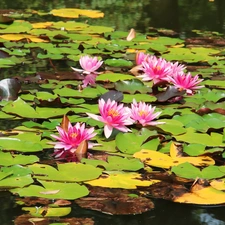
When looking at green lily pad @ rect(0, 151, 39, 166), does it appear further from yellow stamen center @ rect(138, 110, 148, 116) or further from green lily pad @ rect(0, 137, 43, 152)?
yellow stamen center @ rect(138, 110, 148, 116)

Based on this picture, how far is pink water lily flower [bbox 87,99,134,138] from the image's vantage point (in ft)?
6.10

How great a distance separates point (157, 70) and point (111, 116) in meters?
0.72

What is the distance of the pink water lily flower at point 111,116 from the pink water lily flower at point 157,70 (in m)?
0.67

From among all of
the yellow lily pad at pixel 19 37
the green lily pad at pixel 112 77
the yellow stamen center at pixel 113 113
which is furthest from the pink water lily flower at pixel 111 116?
the yellow lily pad at pixel 19 37

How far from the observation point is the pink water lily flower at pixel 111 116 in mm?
1859

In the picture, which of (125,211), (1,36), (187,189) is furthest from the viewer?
(1,36)

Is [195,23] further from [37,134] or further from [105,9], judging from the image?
[37,134]

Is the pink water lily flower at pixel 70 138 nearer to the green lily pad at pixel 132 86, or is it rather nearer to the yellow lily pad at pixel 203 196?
the yellow lily pad at pixel 203 196

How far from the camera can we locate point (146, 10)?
217 inches

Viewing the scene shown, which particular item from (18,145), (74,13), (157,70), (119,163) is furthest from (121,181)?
(74,13)

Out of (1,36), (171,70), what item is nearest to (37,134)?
(171,70)

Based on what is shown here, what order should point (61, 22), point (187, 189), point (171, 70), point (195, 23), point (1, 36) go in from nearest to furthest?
1. point (187, 189)
2. point (171, 70)
3. point (1, 36)
4. point (61, 22)
5. point (195, 23)

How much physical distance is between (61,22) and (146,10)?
1419 mm

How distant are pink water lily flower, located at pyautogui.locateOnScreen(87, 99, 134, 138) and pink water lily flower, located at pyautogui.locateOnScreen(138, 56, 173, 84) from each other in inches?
26.5
